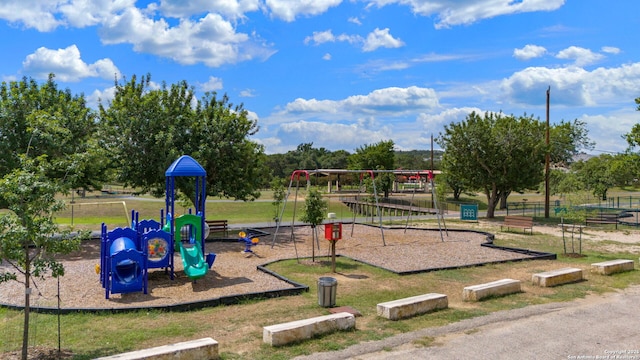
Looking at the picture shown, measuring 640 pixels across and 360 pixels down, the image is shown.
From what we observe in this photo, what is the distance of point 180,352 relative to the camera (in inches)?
249

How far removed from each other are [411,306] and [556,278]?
5.07 m

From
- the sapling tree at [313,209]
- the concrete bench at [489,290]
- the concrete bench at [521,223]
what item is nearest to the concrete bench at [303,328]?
the concrete bench at [489,290]

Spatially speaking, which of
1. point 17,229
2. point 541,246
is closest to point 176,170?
point 17,229

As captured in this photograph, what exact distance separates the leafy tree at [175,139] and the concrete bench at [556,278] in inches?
543

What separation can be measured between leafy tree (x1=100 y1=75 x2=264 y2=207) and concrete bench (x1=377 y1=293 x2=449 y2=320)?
13022 mm

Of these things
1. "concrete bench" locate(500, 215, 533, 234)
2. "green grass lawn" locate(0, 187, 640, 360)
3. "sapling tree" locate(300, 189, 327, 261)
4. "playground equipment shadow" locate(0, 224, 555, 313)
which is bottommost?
"green grass lawn" locate(0, 187, 640, 360)

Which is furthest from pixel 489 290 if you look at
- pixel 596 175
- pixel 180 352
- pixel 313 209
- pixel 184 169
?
pixel 596 175

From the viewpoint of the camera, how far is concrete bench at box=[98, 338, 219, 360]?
6.07m

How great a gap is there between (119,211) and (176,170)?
3103cm

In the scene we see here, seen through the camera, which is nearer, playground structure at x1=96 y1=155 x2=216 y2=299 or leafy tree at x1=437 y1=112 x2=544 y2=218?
playground structure at x1=96 y1=155 x2=216 y2=299

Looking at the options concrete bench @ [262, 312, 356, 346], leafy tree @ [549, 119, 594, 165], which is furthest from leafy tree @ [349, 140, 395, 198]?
concrete bench @ [262, 312, 356, 346]

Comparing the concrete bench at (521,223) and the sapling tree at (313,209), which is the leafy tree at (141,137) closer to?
the sapling tree at (313,209)

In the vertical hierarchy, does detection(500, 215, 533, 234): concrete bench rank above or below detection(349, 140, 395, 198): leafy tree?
below

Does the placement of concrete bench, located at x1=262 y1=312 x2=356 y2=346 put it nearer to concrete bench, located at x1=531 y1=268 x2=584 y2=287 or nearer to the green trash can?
the green trash can
